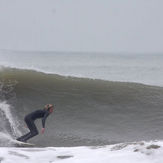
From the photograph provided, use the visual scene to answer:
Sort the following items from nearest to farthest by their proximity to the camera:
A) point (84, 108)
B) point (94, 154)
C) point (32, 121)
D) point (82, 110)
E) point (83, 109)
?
point (94, 154) < point (32, 121) < point (82, 110) < point (83, 109) < point (84, 108)

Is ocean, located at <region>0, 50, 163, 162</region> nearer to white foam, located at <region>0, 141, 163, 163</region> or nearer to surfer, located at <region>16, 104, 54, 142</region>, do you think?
surfer, located at <region>16, 104, 54, 142</region>

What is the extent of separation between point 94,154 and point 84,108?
28.1ft

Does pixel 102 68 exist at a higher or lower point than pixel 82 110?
higher

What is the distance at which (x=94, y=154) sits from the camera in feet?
26.9

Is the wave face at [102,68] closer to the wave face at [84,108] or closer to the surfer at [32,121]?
the wave face at [84,108]

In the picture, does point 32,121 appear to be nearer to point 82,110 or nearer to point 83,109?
point 82,110

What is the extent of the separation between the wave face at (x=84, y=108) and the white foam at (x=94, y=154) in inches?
163

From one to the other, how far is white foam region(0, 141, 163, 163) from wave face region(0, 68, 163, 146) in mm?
4138

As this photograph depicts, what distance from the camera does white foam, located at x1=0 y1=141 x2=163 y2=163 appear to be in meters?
7.56

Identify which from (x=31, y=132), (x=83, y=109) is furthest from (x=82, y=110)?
(x=31, y=132)

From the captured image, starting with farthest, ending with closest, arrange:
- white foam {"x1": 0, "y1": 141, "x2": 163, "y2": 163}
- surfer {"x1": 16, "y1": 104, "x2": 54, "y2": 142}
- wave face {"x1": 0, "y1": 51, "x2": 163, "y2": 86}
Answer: wave face {"x1": 0, "y1": 51, "x2": 163, "y2": 86} → surfer {"x1": 16, "y1": 104, "x2": 54, "y2": 142} → white foam {"x1": 0, "y1": 141, "x2": 163, "y2": 163}

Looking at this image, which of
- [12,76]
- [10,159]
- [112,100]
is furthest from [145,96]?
[10,159]

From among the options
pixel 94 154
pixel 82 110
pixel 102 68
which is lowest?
pixel 94 154

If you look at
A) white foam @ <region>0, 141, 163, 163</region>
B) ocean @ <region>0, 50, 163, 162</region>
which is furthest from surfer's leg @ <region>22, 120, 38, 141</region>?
white foam @ <region>0, 141, 163, 163</region>
